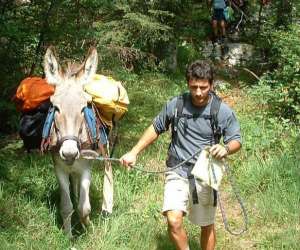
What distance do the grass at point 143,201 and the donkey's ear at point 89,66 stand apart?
139 centimetres

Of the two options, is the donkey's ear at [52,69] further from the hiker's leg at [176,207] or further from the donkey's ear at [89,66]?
the hiker's leg at [176,207]

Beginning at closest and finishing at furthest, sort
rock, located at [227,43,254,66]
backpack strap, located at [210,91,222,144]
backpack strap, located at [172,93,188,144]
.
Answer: backpack strap, located at [210,91,222,144] < backpack strap, located at [172,93,188,144] < rock, located at [227,43,254,66]

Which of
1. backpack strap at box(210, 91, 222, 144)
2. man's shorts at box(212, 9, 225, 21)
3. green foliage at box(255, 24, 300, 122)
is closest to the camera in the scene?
backpack strap at box(210, 91, 222, 144)

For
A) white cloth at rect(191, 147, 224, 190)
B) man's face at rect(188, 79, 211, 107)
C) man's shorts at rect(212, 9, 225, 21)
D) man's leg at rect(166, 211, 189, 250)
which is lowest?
man's leg at rect(166, 211, 189, 250)

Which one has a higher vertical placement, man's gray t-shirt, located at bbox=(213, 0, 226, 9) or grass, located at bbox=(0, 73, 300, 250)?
man's gray t-shirt, located at bbox=(213, 0, 226, 9)

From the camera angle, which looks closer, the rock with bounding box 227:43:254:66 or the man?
the man

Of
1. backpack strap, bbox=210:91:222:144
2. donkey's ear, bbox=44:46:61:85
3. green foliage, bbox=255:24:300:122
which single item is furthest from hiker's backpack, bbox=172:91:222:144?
green foliage, bbox=255:24:300:122

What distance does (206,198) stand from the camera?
4.50 meters

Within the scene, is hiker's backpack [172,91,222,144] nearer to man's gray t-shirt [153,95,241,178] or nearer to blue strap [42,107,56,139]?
man's gray t-shirt [153,95,241,178]

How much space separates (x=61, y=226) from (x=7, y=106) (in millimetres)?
2459

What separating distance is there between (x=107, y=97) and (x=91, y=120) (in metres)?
0.35

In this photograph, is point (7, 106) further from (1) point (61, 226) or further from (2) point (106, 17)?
(2) point (106, 17)

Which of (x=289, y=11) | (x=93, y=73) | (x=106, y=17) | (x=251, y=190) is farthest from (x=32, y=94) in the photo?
(x=289, y=11)

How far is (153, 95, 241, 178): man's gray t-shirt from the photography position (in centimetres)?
435
